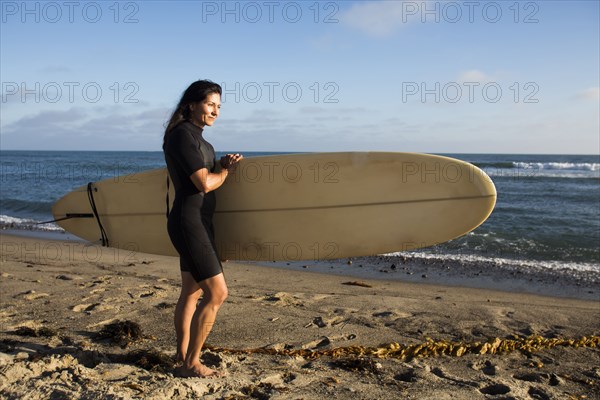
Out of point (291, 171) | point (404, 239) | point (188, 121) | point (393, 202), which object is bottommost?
point (404, 239)

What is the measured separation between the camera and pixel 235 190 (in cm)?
332

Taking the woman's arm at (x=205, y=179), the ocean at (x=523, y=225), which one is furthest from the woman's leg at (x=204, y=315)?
the ocean at (x=523, y=225)

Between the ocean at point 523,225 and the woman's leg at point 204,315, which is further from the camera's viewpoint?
the ocean at point 523,225

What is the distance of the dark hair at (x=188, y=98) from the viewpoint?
2.44m

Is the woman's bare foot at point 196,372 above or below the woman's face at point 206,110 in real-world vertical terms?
below

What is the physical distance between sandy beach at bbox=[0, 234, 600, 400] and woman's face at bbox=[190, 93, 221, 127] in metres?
A: 1.26

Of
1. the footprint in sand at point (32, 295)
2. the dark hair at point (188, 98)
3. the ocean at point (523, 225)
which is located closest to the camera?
the dark hair at point (188, 98)

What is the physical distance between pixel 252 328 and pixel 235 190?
95cm

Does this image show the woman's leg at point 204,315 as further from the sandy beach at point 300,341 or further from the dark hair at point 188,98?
the dark hair at point 188,98

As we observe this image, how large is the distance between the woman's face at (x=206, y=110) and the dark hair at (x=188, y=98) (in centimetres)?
2

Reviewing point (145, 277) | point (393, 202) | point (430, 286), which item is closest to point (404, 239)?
point (393, 202)

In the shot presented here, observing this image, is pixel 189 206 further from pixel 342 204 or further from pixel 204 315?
pixel 342 204

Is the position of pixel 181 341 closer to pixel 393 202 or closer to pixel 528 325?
pixel 393 202

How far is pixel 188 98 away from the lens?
2459 millimetres
